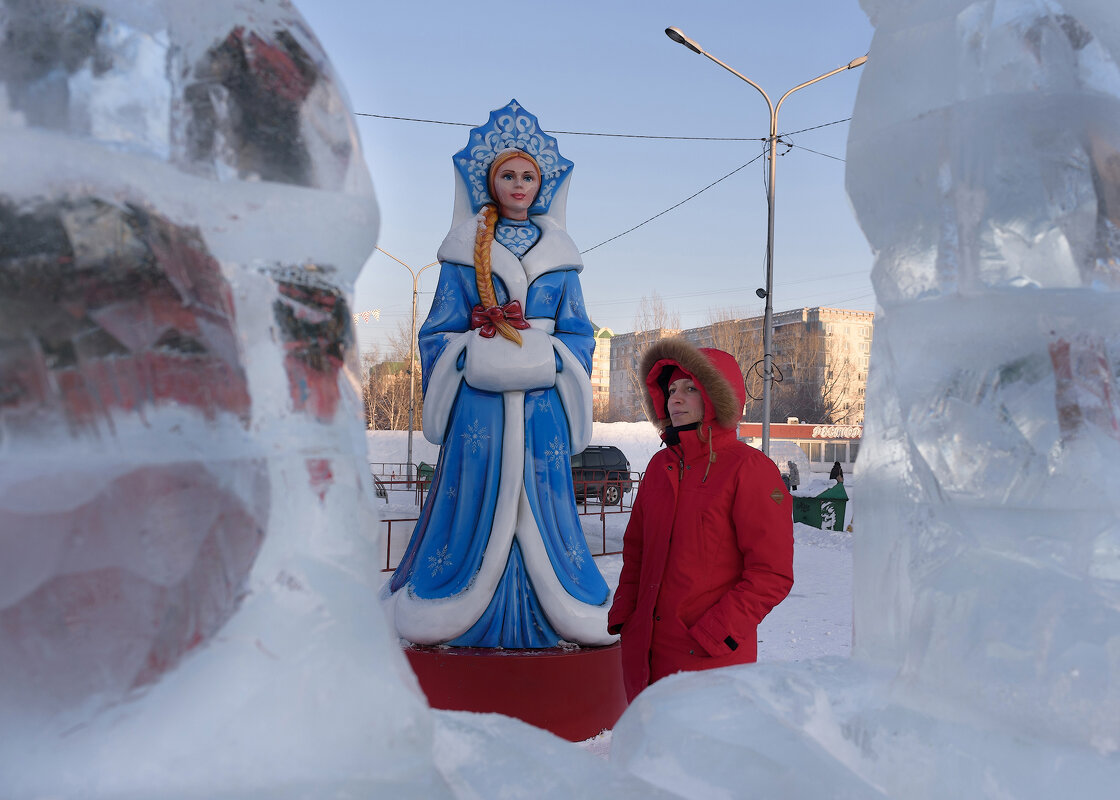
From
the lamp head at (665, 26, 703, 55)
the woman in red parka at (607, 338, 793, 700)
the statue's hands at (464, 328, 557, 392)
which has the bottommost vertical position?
the woman in red parka at (607, 338, 793, 700)

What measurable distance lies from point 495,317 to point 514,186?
2.24ft

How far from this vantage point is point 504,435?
3590 mm

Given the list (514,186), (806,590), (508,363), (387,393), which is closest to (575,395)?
(508,363)

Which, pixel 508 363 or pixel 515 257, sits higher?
pixel 515 257

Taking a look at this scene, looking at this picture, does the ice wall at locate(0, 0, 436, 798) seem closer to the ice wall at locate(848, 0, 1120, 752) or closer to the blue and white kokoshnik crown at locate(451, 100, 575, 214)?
the ice wall at locate(848, 0, 1120, 752)

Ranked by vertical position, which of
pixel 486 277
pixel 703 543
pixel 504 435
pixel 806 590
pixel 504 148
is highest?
pixel 504 148

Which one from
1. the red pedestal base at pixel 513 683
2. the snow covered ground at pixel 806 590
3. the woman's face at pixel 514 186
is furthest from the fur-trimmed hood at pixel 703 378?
the woman's face at pixel 514 186

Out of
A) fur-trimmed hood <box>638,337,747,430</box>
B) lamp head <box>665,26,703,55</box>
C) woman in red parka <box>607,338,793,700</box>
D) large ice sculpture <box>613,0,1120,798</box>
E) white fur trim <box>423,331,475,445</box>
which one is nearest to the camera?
large ice sculpture <box>613,0,1120,798</box>

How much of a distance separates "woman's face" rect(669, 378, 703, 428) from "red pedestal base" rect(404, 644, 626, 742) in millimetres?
1341

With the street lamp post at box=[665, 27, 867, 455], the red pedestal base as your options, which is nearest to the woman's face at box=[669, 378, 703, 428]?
the red pedestal base

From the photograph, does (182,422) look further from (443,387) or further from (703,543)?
(443,387)

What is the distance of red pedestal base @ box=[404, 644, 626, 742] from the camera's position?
10.9 feet

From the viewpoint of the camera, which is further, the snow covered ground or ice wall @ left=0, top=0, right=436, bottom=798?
the snow covered ground

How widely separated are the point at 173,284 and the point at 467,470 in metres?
2.95
